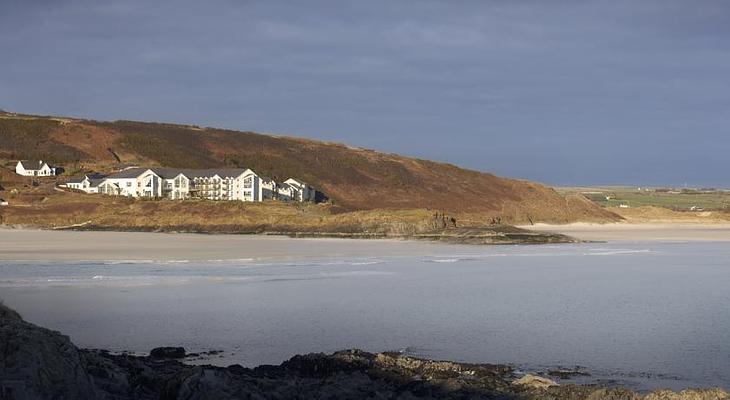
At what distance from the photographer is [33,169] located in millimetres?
88688

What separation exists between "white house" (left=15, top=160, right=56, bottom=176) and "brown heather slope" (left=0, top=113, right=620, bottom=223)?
3060 millimetres

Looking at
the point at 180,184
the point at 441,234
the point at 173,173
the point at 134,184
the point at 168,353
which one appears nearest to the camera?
the point at 168,353

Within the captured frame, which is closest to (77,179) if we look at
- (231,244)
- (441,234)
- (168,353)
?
(441,234)

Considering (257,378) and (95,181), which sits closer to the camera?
(257,378)

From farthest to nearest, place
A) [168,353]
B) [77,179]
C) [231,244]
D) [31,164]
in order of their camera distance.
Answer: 1. [31,164]
2. [77,179]
3. [231,244]
4. [168,353]

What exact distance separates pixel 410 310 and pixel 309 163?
289 feet

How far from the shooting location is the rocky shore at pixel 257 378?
28.7 feet

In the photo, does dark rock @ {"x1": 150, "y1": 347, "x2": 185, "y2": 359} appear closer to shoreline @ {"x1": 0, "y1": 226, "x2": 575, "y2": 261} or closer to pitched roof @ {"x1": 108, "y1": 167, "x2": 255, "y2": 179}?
shoreline @ {"x1": 0, "y1": 226, "x2": 575, "y2": 261}

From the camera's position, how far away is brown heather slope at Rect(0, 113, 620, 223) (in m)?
97.0

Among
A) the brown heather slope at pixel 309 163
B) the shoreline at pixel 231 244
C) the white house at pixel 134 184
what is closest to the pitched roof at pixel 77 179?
the white house at pixel 134 184

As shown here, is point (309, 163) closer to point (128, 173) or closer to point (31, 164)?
point (128, 173)

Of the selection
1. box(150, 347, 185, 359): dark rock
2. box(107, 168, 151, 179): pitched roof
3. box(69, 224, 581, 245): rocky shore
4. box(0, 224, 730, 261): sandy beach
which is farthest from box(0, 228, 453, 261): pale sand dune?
box(107, 168, 151, 179): pitched roof

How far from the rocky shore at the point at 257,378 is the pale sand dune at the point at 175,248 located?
2499 cm

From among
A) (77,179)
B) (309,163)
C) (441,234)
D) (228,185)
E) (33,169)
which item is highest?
(309,163)
